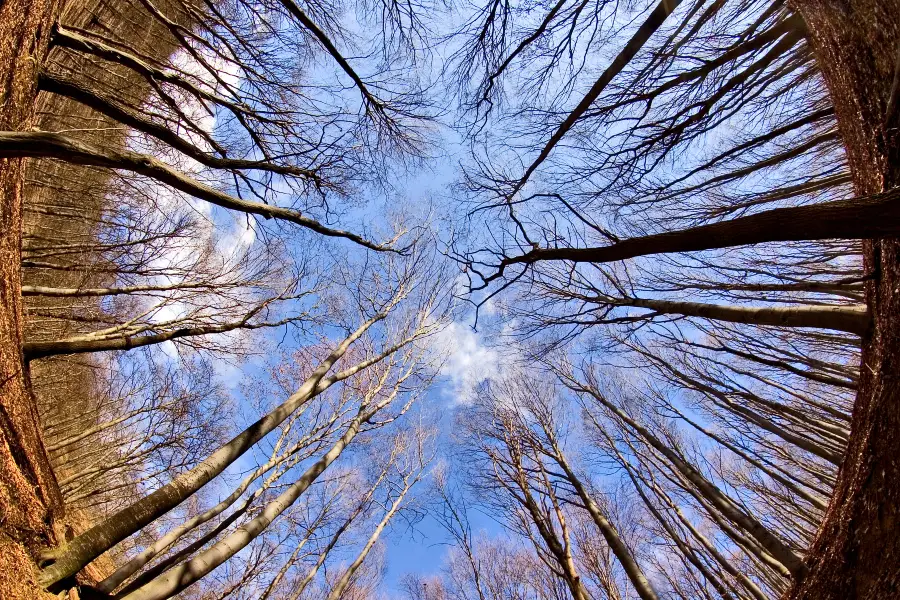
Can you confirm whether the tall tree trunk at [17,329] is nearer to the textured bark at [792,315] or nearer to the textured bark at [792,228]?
the textured bark at [792,228]

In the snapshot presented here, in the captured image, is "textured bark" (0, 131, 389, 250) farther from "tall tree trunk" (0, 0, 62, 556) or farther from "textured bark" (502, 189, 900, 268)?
"textured bark" (502, 189, 900, 268)

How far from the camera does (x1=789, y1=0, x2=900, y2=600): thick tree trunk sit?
1789mm

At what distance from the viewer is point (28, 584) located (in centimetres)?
166

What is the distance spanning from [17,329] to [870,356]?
17.6ft

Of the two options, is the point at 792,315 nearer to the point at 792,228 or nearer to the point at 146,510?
the point at 792,228

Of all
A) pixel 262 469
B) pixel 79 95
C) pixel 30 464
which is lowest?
pixel 262 469

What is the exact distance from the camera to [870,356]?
88.8 inches

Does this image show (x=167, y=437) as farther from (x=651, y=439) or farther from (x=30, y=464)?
(x=651, y=439)

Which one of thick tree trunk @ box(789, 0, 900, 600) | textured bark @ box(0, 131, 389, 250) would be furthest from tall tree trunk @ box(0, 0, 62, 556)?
thick tree trunk @ box(789, 0, 900, 600)

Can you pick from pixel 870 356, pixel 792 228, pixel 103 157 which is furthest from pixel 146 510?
pixel 870 356

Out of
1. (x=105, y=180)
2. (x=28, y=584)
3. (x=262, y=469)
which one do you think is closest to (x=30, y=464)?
(x=28, y=584)

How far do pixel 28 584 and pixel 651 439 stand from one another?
6.00 metres

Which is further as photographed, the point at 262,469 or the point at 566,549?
the point at 262,469

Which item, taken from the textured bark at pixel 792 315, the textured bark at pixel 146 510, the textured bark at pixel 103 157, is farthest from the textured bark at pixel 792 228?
the textured bark at pixel 146 510
